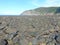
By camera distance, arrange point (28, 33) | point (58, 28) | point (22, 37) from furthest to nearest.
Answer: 1. point (58, 28)
2. point (28, 33)
3. point (22, 37)

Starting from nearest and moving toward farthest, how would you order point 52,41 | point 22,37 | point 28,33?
1. point 52,41
2. point 22,37
3. point 28,33

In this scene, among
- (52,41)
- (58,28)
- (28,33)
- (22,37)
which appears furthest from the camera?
(58,28)

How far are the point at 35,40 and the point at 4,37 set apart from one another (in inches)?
86.3

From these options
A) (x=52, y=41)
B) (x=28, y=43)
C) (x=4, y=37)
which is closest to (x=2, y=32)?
(x=4, y=37)

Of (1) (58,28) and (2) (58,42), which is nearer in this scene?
(2) (58,42)

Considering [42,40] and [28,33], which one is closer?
[42,40]

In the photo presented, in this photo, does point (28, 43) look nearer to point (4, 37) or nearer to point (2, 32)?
point (4, 37)

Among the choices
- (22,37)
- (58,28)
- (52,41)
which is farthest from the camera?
(58,28)

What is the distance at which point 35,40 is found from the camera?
11422 mm

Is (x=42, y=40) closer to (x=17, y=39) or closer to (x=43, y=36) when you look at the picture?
(x=43, y=36)

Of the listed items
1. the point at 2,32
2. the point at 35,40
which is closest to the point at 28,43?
the point at 35,40

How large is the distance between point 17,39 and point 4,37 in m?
1.06

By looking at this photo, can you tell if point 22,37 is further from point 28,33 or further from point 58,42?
point 58,42

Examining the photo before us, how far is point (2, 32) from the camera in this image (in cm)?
1349
